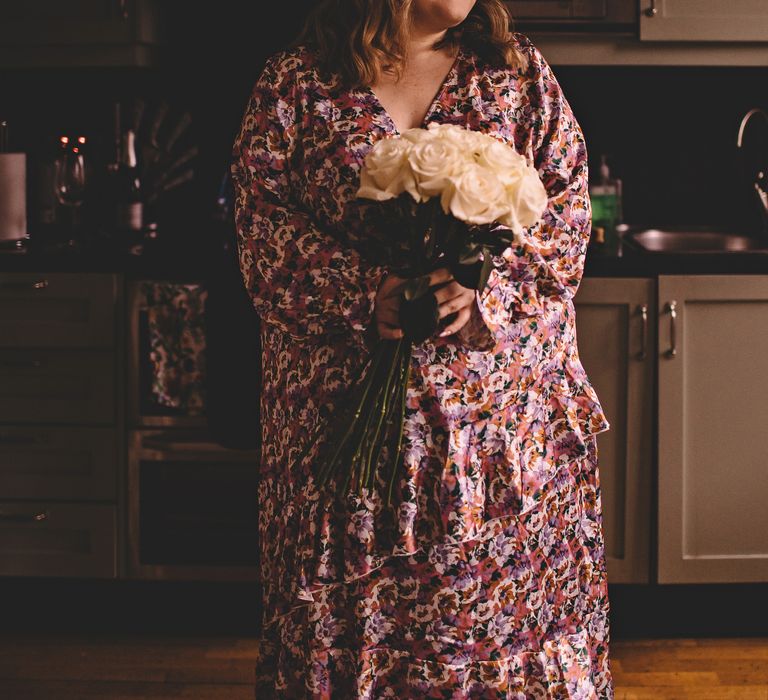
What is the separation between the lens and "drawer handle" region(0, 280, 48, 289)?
2.61m

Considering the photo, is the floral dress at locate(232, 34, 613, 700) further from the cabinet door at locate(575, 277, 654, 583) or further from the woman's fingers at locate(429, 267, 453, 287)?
the cabinet door at locate(575, 277, 654, 583)

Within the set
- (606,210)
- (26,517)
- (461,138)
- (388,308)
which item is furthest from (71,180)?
(461,138)

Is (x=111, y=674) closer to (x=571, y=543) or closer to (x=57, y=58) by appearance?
(x=571, y=543)

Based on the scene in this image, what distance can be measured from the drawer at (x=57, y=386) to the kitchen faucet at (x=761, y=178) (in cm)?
176

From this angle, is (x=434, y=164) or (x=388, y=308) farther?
(x=388, y=308)

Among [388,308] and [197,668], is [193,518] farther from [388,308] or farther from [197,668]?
[388,308]

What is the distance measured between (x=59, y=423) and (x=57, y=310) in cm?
28

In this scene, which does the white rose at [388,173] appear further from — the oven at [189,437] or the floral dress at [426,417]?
the oven at [189,437]

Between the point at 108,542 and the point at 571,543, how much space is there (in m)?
→ 1.30

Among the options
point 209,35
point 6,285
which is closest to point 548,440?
point 6,285

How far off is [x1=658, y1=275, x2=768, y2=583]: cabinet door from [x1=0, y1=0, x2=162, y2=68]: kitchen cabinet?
1.48 m

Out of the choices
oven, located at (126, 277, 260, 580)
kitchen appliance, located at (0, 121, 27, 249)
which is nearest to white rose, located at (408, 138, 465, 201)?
oven, located at (126, 277, 260, 580)

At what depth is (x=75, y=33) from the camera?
2.77 m

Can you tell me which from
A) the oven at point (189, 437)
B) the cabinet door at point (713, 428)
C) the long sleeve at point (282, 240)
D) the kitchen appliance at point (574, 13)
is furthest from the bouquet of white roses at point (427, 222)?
the kitchen appliance at point (574, 13)
